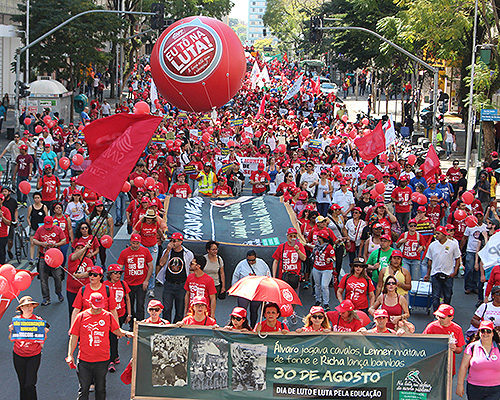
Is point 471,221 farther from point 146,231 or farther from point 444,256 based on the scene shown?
point 146,231

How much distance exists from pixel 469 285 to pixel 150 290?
5.55 meters

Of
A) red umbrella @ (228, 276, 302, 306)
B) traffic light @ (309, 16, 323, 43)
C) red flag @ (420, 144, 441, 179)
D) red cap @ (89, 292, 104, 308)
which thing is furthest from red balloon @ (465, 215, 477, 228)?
traffic light @ (309, 16, 323, 43)

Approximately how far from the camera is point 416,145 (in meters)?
37.2

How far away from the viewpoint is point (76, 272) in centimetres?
1184

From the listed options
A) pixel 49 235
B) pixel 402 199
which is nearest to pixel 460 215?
pixel 402 199

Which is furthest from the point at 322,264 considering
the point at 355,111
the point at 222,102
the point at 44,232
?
the point at 355,111

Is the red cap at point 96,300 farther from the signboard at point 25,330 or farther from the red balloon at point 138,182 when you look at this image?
the red balloon at point 138,182

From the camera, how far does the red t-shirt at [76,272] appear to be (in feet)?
38.2

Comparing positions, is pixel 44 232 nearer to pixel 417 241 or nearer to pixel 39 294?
pixel 39 294

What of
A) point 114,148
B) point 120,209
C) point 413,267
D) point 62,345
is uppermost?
point 114,148

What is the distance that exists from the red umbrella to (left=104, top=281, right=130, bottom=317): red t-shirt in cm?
168

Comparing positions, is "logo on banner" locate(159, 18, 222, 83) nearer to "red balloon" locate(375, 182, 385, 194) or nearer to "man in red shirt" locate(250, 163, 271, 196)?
"man in red shirt" locate(250, 163, 271, 196)

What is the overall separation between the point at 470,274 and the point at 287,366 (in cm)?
730

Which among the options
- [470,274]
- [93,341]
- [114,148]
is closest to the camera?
[93,341]
